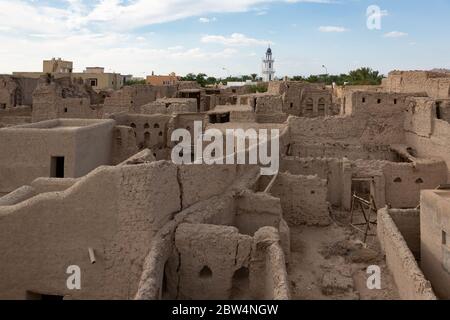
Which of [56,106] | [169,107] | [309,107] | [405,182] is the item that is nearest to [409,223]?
[405,182]

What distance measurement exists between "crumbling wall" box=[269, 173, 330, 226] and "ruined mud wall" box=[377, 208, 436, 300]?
1.91m

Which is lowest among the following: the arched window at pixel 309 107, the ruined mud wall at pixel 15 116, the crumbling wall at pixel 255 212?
the crumbling wall at pixel 255 212

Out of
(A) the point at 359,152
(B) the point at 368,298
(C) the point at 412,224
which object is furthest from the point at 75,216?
(A) the point at 359,152

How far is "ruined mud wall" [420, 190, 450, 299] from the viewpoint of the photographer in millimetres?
9477

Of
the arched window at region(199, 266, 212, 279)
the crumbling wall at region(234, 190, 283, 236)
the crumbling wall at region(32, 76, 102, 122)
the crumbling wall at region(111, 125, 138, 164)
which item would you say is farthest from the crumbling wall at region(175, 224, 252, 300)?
the crumbling wall at region(32, 76, 102, 122)

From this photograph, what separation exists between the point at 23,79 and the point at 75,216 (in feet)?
96.9

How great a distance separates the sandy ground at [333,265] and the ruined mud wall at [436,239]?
92 centimetres

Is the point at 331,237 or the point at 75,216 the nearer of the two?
the point at 75,216

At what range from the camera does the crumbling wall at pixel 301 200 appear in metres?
13.6

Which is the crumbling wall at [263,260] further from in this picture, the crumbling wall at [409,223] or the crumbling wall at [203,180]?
the crumbling wall at [409,223]

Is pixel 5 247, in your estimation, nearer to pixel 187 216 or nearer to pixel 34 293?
pixel 34 293

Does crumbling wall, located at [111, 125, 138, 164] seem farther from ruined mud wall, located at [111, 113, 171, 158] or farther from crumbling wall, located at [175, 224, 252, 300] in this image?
crumbling wall, located at [175, 224, 252, 300]

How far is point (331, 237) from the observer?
12875mm

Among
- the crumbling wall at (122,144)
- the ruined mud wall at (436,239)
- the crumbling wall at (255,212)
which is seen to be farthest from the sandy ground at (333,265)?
the crumbling wall at (122,144)
